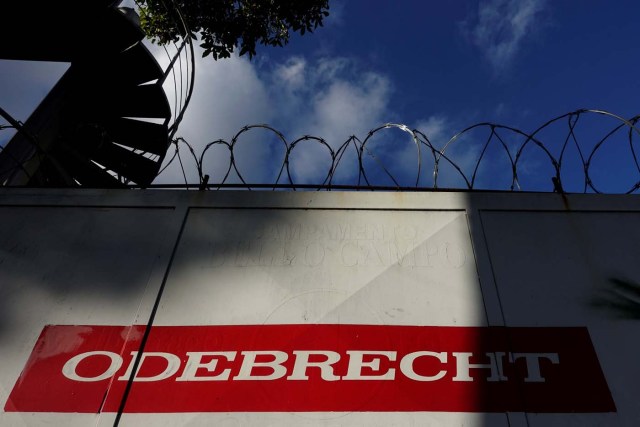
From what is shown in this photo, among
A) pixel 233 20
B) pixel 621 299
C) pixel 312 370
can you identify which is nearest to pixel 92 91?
pixel 233 20

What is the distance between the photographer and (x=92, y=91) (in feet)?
18.5

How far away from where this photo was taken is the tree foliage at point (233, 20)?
659 centimetres

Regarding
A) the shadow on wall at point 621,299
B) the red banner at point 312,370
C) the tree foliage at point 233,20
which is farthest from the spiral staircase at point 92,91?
the shadow on wall at point 621,299

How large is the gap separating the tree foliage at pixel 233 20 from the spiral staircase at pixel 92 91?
1397mm

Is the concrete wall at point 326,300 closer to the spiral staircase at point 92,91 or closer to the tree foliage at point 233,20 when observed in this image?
the spiral staircase at point 92,91

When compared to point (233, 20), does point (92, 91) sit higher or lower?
lower

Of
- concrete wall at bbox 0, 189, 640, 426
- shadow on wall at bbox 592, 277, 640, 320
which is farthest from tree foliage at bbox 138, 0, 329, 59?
shadow on wall at bbox 592, 277, 640, 320

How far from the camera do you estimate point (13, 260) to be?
303 cm

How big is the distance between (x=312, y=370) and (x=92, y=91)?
16.9 feet

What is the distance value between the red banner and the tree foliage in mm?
5223

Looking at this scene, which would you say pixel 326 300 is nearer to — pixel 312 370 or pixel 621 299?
pixel 312 370

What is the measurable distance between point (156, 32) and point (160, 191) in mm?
4578

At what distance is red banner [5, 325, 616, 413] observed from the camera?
2.32 metres

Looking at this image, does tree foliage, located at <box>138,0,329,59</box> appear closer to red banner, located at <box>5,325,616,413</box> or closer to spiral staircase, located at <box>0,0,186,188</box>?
spiral staircase, located at <box>0,0,186,188</box>
